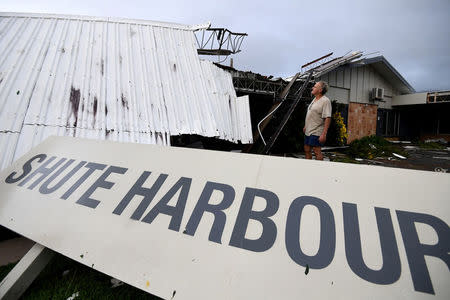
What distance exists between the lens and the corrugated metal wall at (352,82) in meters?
11.3

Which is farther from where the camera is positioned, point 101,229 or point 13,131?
point 13,131

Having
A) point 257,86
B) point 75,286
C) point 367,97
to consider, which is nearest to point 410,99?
point 367,97

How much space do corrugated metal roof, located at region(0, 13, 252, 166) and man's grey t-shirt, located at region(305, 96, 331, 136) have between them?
149cm

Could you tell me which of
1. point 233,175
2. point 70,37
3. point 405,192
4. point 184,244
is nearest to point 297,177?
point 233,175

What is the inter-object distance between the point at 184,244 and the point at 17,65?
4.79 meters

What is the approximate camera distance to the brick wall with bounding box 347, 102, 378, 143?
1198 cm

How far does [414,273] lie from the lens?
89 cm

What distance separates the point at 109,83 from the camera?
3.85 meters

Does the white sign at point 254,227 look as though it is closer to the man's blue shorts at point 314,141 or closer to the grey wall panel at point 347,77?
the man's blue shorts at point 314,141

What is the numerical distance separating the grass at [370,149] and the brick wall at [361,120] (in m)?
0.63

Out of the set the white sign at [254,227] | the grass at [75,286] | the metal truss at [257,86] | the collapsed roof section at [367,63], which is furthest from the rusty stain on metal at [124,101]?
the collapsed roof section at [367,63]

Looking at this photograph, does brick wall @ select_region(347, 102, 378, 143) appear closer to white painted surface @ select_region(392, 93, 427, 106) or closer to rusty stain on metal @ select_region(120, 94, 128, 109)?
white painted surface @ select_region(392, 93, 427, 106)

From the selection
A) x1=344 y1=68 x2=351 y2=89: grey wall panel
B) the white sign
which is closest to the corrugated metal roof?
the white sign

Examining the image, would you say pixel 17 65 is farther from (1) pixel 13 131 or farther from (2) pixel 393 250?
(2) pixel 393 250
